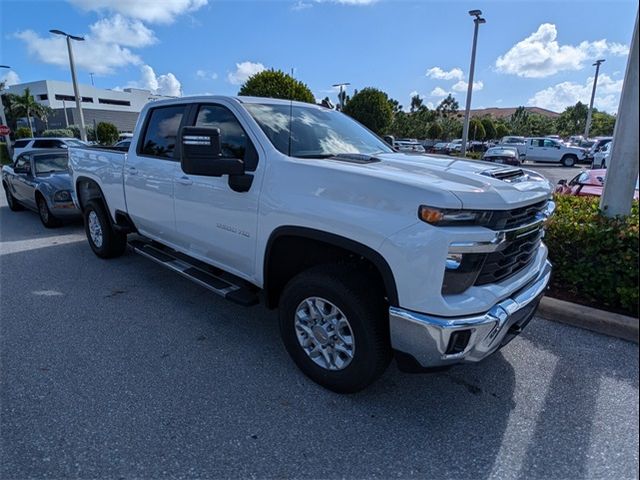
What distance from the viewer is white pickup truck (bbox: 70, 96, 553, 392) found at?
7.34 feet

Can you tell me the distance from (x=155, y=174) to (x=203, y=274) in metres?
1.24

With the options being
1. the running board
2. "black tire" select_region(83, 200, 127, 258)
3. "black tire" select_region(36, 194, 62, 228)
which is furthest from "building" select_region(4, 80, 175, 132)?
the running board

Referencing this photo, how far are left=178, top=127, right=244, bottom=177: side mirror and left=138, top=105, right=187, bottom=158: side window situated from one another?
4.35 feet

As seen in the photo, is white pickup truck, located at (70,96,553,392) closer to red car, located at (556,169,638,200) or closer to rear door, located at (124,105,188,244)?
rear door, located at (124,105,188,244)

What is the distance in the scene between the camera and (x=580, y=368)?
3.04 metres

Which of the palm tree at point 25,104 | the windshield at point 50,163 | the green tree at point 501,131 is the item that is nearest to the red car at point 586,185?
the windshield at point 50,163

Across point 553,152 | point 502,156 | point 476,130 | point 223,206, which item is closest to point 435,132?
point 476,130

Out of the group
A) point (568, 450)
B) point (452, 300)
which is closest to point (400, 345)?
point (452, 300)

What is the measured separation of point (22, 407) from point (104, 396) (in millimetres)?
504

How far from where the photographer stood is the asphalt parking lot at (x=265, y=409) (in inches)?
89.0

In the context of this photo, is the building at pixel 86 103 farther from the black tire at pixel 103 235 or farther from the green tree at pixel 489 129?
the black tire at pixel 103 235

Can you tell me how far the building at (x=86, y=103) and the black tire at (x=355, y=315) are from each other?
61.4 m

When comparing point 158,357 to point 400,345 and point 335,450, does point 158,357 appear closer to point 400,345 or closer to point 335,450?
point 335,450

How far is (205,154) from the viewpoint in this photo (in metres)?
2.84
